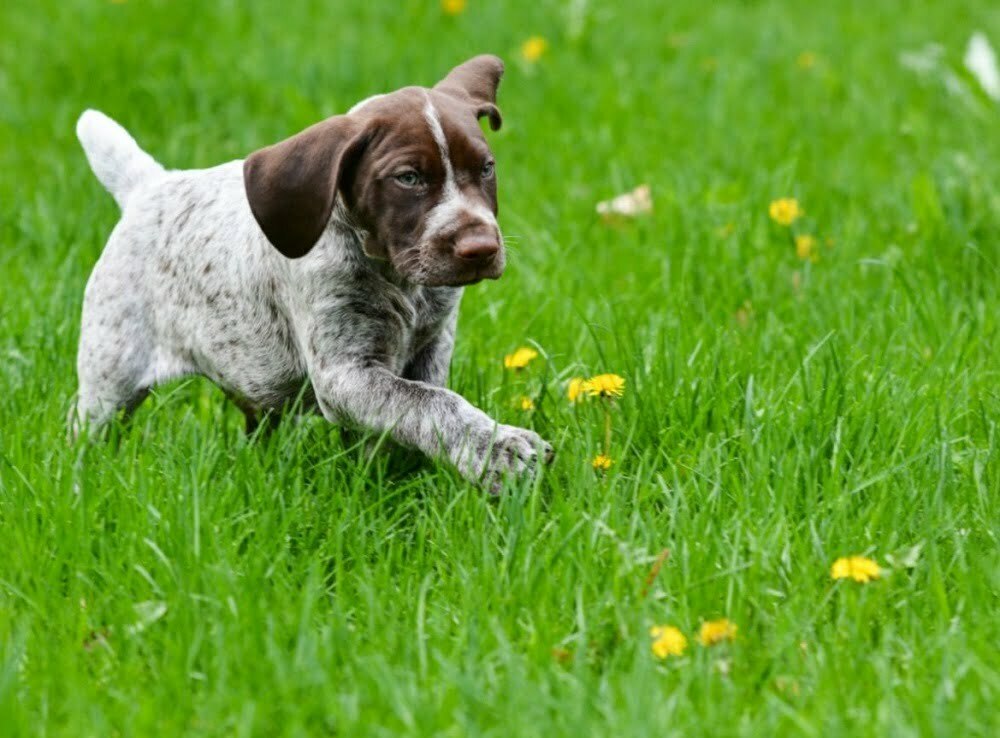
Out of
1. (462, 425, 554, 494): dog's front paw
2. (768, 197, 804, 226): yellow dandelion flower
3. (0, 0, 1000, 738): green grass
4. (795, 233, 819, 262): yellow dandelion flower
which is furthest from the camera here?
(768, 197, 804, 226): yellow dandelion flower

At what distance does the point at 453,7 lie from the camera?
768cm

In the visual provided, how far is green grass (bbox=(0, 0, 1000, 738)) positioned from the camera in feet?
8.99

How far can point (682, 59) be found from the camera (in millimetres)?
7285

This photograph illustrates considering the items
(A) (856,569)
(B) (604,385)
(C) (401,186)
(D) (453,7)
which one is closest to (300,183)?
(C) (401,186)

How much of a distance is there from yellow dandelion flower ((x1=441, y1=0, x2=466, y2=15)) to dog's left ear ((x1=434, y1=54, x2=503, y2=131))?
150 inches

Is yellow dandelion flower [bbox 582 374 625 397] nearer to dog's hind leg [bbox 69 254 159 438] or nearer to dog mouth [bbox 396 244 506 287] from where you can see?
dog mouth [bbox 396 244 506 287]

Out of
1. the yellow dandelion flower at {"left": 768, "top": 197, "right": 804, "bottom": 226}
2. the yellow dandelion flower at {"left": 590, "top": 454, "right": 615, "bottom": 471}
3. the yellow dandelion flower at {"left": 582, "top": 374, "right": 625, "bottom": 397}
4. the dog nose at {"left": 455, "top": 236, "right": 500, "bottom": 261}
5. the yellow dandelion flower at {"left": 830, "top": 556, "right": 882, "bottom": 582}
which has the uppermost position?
the dog nose at {"left": 455, "top": 236, "right": 500, "bottom": 261}

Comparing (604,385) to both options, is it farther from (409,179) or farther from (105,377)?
(105,377)

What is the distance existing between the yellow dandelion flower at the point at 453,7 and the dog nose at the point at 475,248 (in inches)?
184

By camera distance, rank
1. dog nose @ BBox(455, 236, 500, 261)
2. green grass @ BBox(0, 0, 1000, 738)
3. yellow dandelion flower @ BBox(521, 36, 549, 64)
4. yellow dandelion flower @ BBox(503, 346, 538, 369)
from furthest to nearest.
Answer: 1. yellow dandelion flower @ BBox(521, 36, 549, 64)
2. yellow dandelion flower @ BBox(503, 346, 538, 369)
3. dog nose @ BBox(455, 236, 500, 261)
4. green grass @ BBox(0, 0, 1000, 738)

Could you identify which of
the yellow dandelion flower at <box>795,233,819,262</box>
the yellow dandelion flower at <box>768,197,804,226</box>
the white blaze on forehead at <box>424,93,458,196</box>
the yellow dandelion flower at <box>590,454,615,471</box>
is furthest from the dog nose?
the yellow dandelion flower at <box>768,197,804,226</box>

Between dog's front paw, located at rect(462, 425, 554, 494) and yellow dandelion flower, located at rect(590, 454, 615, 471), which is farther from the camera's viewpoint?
yellow dandelion flower, located at rect(590, 454, 615, 471)

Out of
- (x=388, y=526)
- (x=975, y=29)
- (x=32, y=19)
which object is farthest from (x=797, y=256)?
(x=32, y=19)

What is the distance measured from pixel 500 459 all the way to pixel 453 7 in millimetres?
4775
